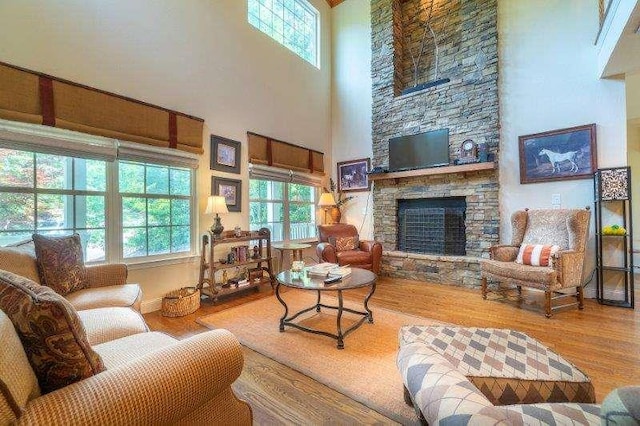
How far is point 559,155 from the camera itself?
344 centimetres

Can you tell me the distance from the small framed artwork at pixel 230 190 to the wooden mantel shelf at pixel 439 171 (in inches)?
87.1

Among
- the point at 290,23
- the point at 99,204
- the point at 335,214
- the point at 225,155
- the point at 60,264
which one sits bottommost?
the point at 60,264

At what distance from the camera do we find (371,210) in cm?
503

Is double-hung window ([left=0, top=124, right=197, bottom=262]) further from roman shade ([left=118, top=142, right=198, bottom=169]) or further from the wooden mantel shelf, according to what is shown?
the wooden mantel shelf

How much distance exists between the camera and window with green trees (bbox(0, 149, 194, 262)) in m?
2.34

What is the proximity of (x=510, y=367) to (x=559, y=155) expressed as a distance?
3391 mm

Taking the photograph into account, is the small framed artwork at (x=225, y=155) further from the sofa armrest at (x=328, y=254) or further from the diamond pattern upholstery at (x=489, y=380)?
the diamond pattern upholstery at (x=489, y=380)

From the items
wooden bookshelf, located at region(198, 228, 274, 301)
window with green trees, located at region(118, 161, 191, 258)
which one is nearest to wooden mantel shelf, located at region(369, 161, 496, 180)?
wooden bookshelf, located at region(198, 228, 274, 301)

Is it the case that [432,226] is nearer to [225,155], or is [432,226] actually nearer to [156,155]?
[225,155]

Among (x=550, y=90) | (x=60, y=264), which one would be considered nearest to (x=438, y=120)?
(x=550, y=90)

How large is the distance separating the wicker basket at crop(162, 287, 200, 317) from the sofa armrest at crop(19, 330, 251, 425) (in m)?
2.09

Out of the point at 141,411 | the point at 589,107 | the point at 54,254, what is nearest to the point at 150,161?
the point at 54,254

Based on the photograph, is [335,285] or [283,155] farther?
[283,155]

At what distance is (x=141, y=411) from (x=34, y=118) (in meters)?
2.73
